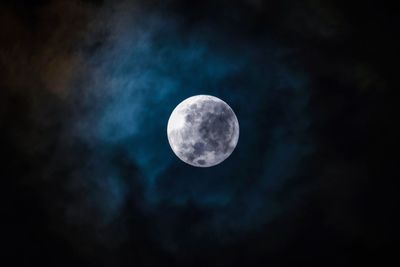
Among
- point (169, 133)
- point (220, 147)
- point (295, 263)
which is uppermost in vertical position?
point (169, 133)

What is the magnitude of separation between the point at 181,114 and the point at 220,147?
7.27 feet

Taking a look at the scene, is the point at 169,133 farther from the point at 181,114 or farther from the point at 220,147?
the point at 220,147

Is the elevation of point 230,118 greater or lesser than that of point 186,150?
greater

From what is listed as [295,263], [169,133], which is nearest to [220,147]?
[169,133]

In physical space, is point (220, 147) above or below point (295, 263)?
above

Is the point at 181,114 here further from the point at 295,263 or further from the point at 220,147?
the point at 295,263

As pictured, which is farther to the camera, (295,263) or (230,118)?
(295,263)

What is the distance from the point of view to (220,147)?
12867 millimetres

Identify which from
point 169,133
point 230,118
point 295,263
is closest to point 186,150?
point 169,133

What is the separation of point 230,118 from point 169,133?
284 centimetres

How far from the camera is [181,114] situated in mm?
13008

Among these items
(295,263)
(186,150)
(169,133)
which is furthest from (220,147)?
(295,263)

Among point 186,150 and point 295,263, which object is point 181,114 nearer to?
point 186,150

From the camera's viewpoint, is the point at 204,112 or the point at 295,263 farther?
the point at 295,263
